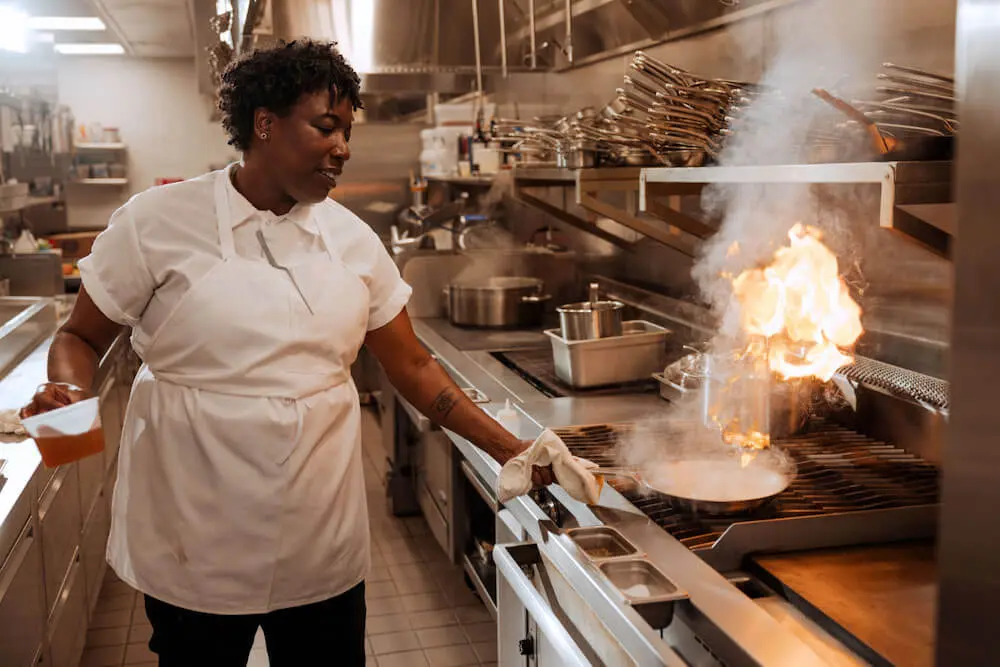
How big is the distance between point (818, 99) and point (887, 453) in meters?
0.72

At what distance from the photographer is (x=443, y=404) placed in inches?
73.8

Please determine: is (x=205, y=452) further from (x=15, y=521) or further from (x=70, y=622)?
(x=70, y=622)

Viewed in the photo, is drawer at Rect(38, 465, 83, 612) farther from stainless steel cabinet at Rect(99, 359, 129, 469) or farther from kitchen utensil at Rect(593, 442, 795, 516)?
kitchen utensil at Rect(593, 442, 795, 516)

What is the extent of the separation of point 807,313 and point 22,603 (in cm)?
187

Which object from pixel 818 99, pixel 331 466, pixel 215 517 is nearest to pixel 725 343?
pixel 818 99

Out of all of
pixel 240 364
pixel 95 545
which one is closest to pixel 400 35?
pixel 95 545

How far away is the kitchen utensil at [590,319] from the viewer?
9.14 feet

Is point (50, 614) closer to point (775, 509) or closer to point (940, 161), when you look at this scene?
point (775, 509)

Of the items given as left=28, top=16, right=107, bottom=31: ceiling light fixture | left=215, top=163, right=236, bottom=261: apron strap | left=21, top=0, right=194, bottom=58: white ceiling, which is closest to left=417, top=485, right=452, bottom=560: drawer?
left=215, top=163, right=236, bottom=261: apron strap

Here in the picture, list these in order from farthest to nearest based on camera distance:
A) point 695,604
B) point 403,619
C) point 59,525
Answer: point 403,619, point 59,525, point 695,604

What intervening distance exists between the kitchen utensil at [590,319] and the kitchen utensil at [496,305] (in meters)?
0.97

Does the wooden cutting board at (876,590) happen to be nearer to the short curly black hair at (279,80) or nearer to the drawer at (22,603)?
the short curly black hair at (279,80)

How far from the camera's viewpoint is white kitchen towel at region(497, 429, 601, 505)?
65.8 inches

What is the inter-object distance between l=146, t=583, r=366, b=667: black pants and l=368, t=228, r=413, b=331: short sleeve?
1.66 feet
